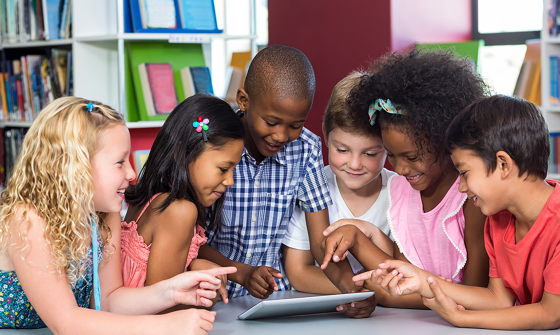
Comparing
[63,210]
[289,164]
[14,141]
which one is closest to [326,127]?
[289,164]

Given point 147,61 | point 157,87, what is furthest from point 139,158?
point 147,61

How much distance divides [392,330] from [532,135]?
0.51 meters

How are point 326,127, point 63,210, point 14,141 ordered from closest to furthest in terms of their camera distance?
point 63,210 → point 326,127 → point 14,141

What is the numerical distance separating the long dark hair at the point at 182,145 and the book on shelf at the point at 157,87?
140cm

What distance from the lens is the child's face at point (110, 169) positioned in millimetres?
1129

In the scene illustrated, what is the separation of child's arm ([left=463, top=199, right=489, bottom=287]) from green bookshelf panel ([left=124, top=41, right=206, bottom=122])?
1.80 meters

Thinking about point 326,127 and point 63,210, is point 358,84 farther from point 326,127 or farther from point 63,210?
point 63,210

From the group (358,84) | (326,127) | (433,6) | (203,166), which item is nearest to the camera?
(203,166)

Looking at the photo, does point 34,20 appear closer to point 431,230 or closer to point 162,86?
point 162,86

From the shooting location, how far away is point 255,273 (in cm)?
138

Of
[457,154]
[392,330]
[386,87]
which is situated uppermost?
[386,87]

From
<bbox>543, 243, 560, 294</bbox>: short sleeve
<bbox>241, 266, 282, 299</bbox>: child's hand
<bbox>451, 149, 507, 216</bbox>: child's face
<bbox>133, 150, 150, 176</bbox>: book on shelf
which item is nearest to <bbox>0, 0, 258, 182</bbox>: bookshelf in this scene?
<bbox>133, 150, 150, 176</bbox>: book on shelf

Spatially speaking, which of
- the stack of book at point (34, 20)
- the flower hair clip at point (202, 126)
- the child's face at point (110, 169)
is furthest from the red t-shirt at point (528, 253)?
the stack of book at point (34, 20)

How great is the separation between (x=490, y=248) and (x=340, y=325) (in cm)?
40
